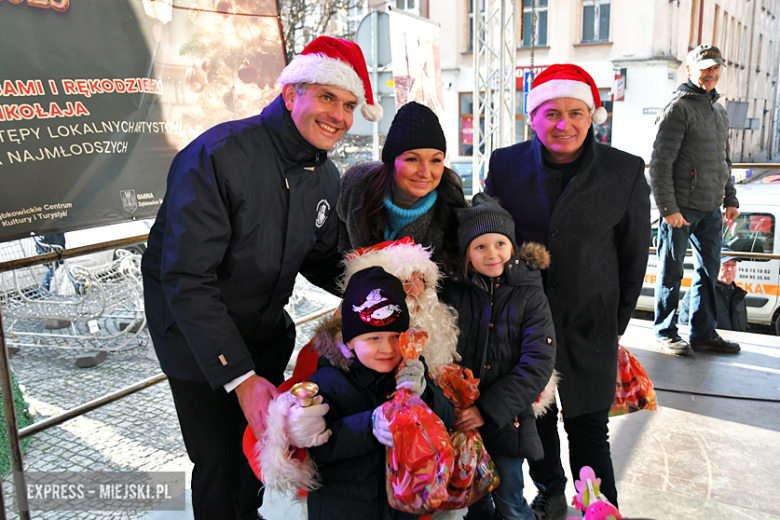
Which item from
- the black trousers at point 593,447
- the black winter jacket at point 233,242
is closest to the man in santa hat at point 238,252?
the black winter jacket at point 233,242

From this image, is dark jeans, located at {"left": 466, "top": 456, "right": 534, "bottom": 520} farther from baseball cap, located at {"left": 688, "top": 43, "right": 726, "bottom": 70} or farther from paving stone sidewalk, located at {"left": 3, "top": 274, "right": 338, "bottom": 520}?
baseball cap, located at {"left": 688, "top": 43, "right": 726, "bottom": 70}

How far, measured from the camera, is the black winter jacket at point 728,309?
4.89 metres

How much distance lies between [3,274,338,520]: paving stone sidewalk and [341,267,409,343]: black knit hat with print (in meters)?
1.95

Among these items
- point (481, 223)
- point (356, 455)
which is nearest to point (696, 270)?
point (481, 223)

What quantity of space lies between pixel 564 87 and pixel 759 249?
533cm

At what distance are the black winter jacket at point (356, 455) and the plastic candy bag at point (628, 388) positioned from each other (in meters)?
1.08

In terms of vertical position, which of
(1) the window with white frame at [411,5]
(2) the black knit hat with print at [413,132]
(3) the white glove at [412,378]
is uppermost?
(1) the window with white frame at [411,5]

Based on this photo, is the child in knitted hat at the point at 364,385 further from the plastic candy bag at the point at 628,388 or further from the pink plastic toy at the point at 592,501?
the plastic candy bag at the point at 628,388

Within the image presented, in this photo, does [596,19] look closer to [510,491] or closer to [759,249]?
[759,249]

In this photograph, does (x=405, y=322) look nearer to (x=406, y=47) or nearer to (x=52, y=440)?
(x=52, y=440)

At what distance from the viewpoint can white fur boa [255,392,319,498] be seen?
56.4 inches

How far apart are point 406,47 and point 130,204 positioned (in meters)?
4.71

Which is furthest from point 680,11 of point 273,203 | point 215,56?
point 273,203

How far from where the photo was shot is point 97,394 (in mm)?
4707
